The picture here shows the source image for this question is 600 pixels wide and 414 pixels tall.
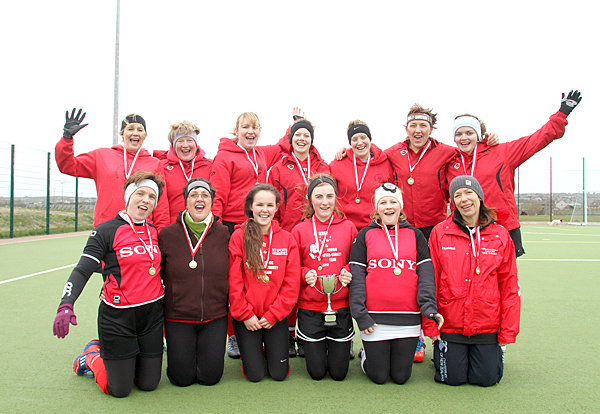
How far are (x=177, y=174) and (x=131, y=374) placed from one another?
1964 mm

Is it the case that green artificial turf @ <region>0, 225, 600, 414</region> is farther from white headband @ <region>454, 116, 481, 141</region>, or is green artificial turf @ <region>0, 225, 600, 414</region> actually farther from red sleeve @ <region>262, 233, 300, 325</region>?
white headband @ <region>454, 116, 481, 141</region>

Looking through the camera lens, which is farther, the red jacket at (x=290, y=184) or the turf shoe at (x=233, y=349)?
the red jacket at (x=290, y=184)

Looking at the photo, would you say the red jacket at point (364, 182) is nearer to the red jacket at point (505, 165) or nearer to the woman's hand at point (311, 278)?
the red jacket at point (505, 165)

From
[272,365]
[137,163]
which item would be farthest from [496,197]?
[137,163]

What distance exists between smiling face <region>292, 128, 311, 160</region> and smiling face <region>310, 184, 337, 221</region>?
30.7 inches

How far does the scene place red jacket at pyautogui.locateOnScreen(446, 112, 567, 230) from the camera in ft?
12.3

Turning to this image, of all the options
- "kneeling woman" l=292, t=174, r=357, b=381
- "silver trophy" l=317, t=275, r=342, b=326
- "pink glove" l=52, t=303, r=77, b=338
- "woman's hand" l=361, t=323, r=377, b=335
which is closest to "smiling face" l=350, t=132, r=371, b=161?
"kneeling woman" l=292, t=174, r=357, b=381

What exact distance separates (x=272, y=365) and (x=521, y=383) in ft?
6.16

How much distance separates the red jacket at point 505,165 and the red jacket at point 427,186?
13 centimetres

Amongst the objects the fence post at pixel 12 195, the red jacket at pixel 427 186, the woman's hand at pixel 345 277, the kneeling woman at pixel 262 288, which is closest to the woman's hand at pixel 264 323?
the kneeling woman at pixel 262 288

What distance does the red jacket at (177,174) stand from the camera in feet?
13.3

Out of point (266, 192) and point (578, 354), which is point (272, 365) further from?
point (578, 354)

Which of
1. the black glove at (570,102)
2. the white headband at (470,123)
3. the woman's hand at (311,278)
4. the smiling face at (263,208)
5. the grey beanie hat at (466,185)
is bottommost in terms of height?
the woman's hand at (311,278)

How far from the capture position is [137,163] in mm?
3902
